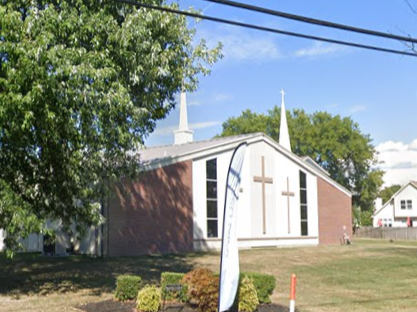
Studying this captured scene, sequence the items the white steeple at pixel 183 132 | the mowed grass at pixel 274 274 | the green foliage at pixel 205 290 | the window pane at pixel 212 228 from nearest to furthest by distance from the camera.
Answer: the green foliage at pixel 205 290 < the mowed grass at pixel 274 274 < the window pane at pixel 212 228 < the white steeple at pixel 183 132

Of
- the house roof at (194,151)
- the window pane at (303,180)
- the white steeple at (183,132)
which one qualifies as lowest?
the window pane at (303,180)

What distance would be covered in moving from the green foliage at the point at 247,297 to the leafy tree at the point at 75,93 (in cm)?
569

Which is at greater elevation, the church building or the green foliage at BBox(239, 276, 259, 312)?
the church building

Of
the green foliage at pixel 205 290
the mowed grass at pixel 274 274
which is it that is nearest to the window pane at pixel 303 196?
the mowed grass at pixel 274 274

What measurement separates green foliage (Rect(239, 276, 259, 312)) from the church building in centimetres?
1155

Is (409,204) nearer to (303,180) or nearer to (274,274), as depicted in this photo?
(303,180)

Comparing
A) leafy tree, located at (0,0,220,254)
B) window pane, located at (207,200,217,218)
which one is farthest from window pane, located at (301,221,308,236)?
leafy tree, located at (0,0,220,254)

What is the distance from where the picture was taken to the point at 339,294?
1662 cm

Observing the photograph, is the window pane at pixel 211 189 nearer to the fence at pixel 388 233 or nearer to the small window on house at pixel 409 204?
the fence at pixel 388 233

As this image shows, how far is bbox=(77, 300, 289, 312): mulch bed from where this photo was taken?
42.5 feet

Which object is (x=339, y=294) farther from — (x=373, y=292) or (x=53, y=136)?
(x=53, y=136)

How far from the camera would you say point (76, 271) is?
71.1ft

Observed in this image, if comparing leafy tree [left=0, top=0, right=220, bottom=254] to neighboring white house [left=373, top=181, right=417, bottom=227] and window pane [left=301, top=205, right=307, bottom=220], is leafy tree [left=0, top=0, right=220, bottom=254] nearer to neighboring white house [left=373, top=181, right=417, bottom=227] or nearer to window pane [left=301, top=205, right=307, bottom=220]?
window pane [left=301, top=205, right=307, bottom=220]

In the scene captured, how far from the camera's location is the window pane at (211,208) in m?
33.3
